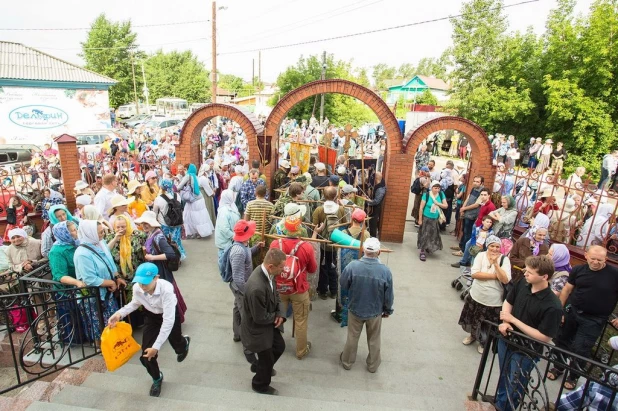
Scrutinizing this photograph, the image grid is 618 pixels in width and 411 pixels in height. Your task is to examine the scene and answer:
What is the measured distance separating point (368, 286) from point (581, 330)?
103 inches

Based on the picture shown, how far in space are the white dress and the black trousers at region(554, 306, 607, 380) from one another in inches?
271

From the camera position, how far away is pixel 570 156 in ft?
62.4

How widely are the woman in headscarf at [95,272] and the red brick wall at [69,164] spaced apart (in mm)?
4740

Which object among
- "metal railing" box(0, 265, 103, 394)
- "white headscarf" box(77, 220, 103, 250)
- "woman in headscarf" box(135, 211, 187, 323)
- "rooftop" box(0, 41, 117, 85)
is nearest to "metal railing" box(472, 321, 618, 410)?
"woman in headscarf" box(135, 211, 187, 323)

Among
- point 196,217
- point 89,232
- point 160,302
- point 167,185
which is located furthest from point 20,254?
point 196,217

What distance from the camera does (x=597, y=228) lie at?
667 cm

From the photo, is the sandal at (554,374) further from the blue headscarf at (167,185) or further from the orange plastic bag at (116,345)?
the blue headscarf at (167,185)

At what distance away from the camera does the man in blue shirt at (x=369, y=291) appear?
418 cm

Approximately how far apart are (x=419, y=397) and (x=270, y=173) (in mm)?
6358

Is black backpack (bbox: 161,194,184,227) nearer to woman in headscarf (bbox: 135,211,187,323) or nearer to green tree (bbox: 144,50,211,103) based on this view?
woman in headscarf (bbox: 135,211,187,323)

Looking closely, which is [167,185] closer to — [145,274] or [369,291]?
[145,274]

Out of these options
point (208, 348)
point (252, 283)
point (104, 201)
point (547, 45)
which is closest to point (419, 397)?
point (252, 283)

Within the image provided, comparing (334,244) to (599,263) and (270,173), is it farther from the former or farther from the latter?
(270,173)

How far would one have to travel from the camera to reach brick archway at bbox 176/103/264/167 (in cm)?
906
